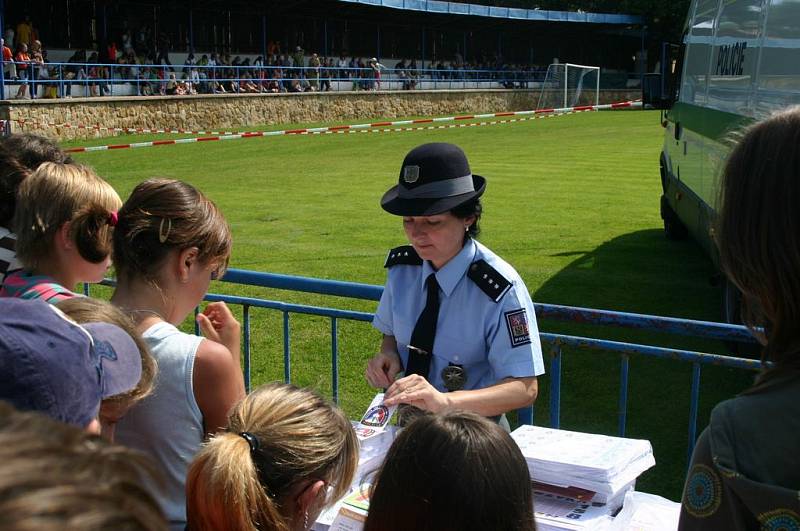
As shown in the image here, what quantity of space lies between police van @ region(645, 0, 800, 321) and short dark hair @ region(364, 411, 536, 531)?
6.40ft

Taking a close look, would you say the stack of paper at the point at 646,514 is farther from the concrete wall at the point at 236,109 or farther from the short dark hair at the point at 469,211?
the concrete wall at the point at 236,109

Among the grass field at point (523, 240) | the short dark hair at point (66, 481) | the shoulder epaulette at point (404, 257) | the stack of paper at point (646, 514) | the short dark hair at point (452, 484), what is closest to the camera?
the short dark hair at point (66, 481)

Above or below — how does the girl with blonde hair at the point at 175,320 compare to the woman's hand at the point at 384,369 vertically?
above

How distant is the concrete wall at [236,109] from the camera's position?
2614 cm

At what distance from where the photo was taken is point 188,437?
256 centimetres

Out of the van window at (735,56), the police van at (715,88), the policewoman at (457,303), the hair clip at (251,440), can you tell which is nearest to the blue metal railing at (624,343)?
the policewoman at (457,303)

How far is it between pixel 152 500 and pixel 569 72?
52.3m

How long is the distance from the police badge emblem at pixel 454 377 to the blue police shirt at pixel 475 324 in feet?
0.13

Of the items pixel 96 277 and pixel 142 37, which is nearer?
pixel 96 277

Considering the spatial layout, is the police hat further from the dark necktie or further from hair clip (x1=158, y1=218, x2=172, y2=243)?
hair clip (x1=158, y1=218, x2=172, y2=243)

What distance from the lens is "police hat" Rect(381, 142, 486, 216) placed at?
10.3ft

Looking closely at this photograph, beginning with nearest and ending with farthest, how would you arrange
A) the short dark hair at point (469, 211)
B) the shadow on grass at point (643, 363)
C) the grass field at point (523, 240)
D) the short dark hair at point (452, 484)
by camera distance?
1. the short dark hair at point (452, 484)
2. the short dark hair at point (469, 211)
3. the shadow on grass at point (643, 363)
4. the grass field at point (523, 240)

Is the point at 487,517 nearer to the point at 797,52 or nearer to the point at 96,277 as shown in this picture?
the point at 96,277

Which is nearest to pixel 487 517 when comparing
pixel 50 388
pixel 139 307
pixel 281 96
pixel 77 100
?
pixel 50 388
